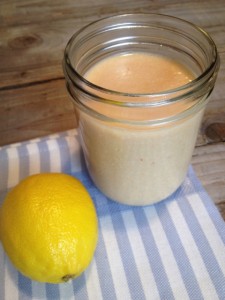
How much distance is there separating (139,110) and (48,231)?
18cm

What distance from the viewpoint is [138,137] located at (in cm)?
46

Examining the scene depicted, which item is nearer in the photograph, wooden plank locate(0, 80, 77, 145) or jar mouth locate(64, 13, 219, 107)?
jar mouth locate(64, 13, 219, 107)

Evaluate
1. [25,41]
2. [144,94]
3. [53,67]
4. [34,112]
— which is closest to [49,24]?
[25,41]

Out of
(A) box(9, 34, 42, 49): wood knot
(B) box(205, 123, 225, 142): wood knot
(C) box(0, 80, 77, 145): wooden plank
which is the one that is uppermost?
(B) box(205, 123, 225, 142): wood knot

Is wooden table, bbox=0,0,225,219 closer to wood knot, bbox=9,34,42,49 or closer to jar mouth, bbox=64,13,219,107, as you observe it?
wood knot, bbox=9,34,42,49

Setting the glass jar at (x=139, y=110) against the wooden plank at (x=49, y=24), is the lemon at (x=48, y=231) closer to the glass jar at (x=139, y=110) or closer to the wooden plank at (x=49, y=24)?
the glass jar at (x=139, y=110)

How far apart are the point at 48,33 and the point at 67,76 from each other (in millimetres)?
547

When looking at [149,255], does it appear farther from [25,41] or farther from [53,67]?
[25,41]

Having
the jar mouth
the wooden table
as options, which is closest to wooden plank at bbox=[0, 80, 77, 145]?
the wooden table

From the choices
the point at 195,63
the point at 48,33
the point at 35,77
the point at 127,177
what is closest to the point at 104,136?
the point at 127,177

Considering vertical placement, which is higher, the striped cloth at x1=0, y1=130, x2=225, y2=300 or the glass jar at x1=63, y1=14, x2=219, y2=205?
the glass jar at x1=63, y1=14, x2=219, y2=205

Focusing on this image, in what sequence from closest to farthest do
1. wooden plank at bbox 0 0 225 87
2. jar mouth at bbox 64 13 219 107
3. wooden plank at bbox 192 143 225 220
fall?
jar mouth at bbox 64 13 219 107
wooden plank at bbox 192 143 225 220
wooden plank at bbox 0 0 225 87

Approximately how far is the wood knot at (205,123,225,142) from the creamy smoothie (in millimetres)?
143

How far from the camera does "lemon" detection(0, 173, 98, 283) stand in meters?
0.43
